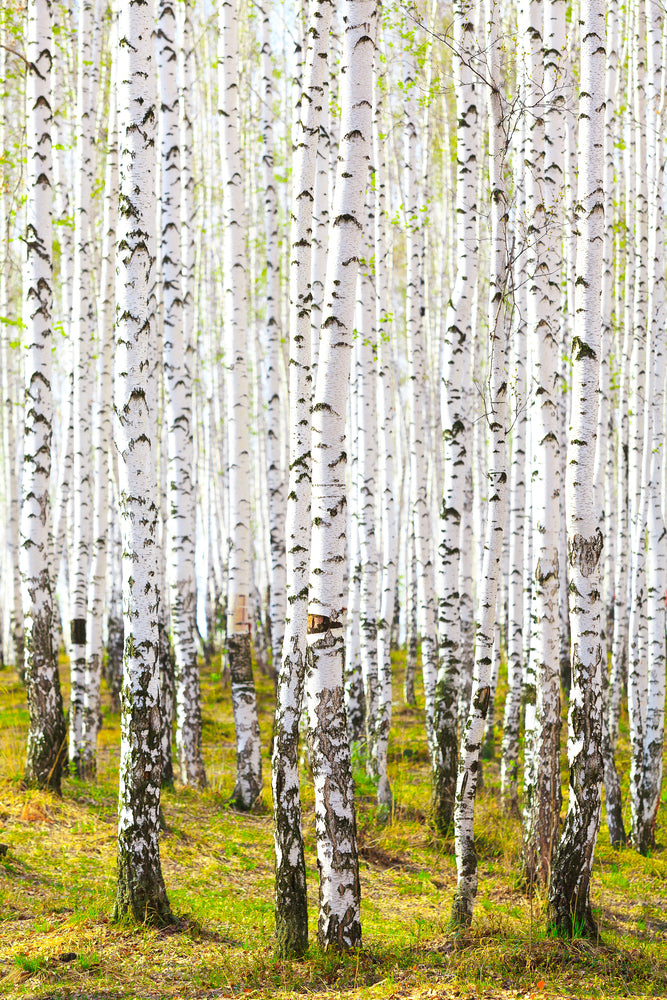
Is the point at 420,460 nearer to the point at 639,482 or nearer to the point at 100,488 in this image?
the point at 639,482

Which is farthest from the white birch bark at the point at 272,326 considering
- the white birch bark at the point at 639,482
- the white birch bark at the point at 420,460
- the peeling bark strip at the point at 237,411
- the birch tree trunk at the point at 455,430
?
the white birch bark at the point at 639,482

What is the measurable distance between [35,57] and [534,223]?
5.14m

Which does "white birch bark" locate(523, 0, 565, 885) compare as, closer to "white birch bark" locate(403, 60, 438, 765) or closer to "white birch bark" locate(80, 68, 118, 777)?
"white birch bark" locate(403, 60, 438, 765)

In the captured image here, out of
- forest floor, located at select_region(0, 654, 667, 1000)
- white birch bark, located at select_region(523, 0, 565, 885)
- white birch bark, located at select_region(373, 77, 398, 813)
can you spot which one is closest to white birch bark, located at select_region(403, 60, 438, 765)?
white birch bark, located at select_region(373, 77, 398, 813)

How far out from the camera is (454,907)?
19.0 ft

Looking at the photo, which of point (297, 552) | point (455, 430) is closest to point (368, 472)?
point (455, 430)

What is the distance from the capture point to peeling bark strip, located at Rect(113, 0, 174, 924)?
5.46 m

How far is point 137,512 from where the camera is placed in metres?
5.54

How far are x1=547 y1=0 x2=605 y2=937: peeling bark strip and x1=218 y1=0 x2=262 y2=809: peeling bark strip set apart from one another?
151 inches

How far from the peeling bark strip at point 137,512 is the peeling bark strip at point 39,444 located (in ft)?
9.08

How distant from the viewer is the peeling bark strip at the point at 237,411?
873 centimetres

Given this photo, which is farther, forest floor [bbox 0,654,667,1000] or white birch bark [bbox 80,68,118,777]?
white birch bark [bbox 80,68,118,777]

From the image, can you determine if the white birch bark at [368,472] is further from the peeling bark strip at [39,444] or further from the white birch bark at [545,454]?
the peeling bark strip at [39,444]

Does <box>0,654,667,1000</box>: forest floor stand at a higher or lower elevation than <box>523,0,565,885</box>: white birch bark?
lower
